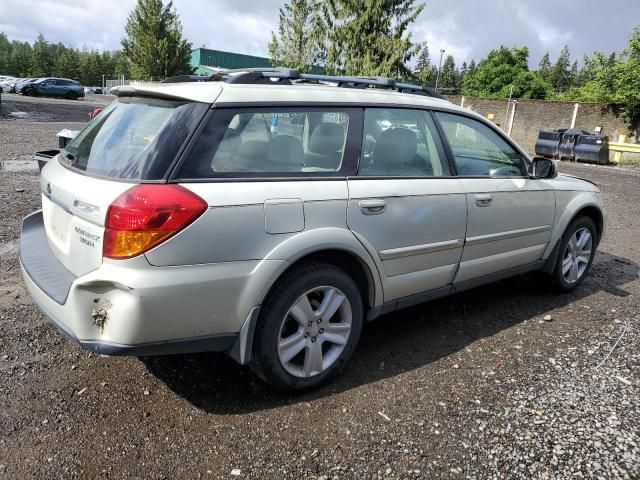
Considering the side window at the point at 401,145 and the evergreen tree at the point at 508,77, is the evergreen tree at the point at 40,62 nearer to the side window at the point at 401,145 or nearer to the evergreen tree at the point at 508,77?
the evergreen tree at the point at 508,77

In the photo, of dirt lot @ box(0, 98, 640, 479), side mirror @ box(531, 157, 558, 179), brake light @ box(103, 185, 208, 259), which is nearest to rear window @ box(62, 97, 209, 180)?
brake light @ box(103, 185, 208, 259)

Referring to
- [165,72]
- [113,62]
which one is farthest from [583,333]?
[113,62]

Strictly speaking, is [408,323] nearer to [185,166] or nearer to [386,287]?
[386,287]

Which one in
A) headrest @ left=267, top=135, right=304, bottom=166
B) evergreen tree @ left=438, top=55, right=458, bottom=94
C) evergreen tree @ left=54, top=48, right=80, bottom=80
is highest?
evergreen tree @ left=438, top=55, right=458, bottom=94

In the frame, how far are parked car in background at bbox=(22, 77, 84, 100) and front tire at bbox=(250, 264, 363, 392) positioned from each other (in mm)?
41783

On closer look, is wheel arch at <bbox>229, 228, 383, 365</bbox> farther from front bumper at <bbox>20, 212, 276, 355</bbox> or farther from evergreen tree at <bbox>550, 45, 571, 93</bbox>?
evergreen tree at <bbox>550, 45, 571, 93</bbox>

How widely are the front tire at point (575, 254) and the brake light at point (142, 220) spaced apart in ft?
12.1

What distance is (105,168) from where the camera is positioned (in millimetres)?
2631

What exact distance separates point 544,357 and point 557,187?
5.29ft

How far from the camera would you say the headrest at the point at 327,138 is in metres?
3.02

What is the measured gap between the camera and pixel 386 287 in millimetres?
3236

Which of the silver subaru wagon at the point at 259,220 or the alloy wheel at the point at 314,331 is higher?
the silver subaru wagon at the point at 259,220

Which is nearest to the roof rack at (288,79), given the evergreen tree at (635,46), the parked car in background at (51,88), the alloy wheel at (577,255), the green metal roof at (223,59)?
the alloy wheel at (577,255)

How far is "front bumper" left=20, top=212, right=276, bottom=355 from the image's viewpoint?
7.64 feet
